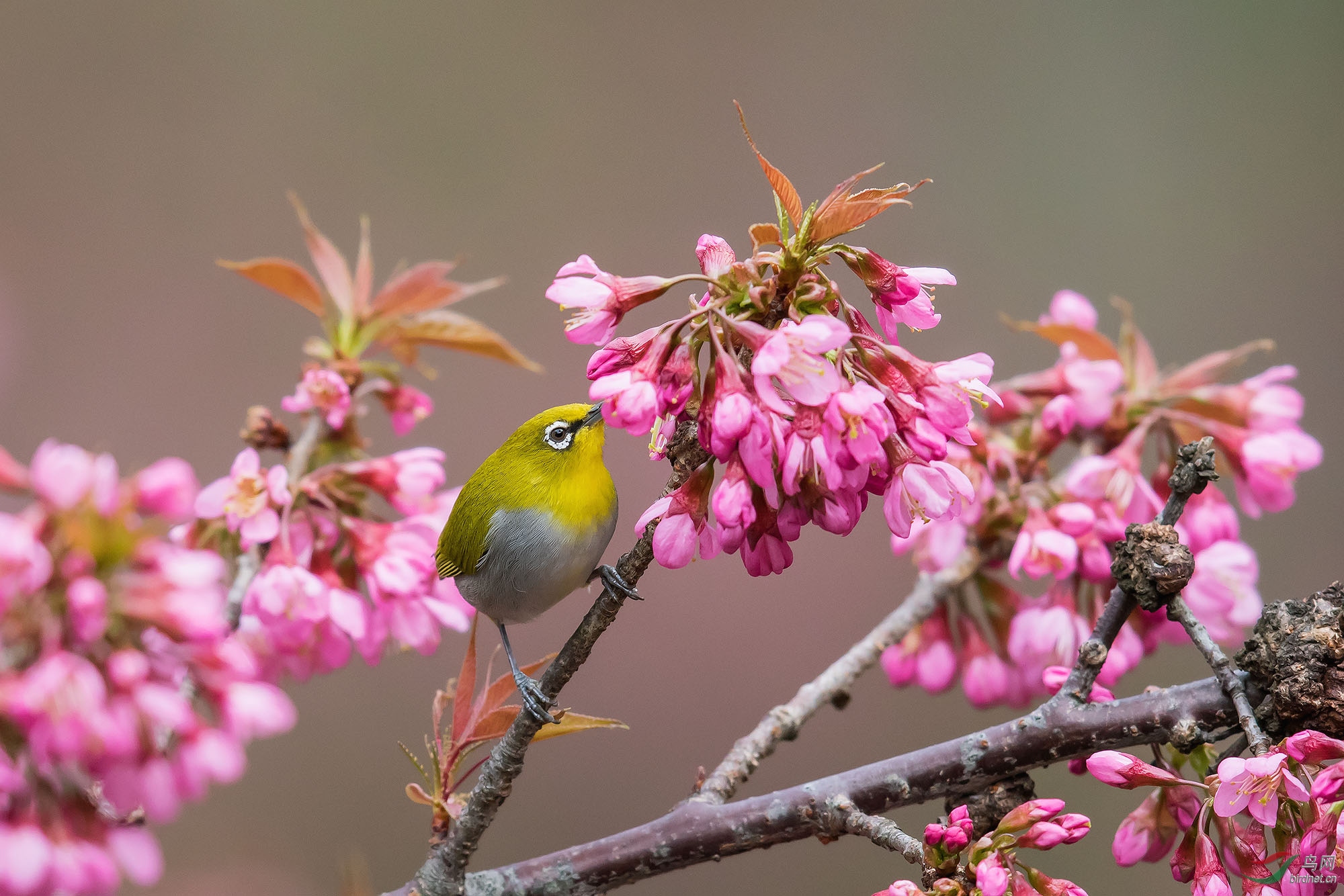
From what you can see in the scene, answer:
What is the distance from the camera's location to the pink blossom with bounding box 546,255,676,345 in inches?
19.9

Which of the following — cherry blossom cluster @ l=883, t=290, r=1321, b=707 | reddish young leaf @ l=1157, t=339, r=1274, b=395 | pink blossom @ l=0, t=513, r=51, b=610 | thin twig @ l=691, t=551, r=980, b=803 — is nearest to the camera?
pink blossom @ l=0, t=513, r=51, b=610

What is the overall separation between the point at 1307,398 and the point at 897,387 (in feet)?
6.74

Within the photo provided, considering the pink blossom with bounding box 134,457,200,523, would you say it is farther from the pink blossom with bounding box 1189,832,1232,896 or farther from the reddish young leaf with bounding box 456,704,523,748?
the pink blossom with bounding box 1189,832,1232,896

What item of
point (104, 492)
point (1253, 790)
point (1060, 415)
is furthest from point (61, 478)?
point (1060, 415)

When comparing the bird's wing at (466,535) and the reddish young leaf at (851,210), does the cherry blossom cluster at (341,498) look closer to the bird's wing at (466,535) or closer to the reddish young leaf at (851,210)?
the bird's wing at (466,535)

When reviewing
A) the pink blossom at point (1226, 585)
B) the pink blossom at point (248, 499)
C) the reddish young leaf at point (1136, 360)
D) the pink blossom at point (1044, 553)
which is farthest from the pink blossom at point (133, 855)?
the reddish young leaf at point (1136, 360)

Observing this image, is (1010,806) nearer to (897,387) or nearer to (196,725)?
(897,387)

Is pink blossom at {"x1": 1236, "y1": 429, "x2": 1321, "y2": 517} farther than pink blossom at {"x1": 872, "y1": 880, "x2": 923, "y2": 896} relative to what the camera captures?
Yes

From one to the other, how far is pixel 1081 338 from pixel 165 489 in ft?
2.68

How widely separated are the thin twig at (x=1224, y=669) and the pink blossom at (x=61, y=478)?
0.61 m

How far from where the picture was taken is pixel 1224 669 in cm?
58

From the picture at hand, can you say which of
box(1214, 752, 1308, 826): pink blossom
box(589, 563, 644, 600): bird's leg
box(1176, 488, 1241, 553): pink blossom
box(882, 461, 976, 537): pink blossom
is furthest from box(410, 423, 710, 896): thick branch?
box(1176, 488, 1241, 553): pink blossom

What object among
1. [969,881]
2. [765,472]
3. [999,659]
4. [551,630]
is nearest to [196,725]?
[765,472]

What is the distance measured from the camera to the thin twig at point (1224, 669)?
55 cm
